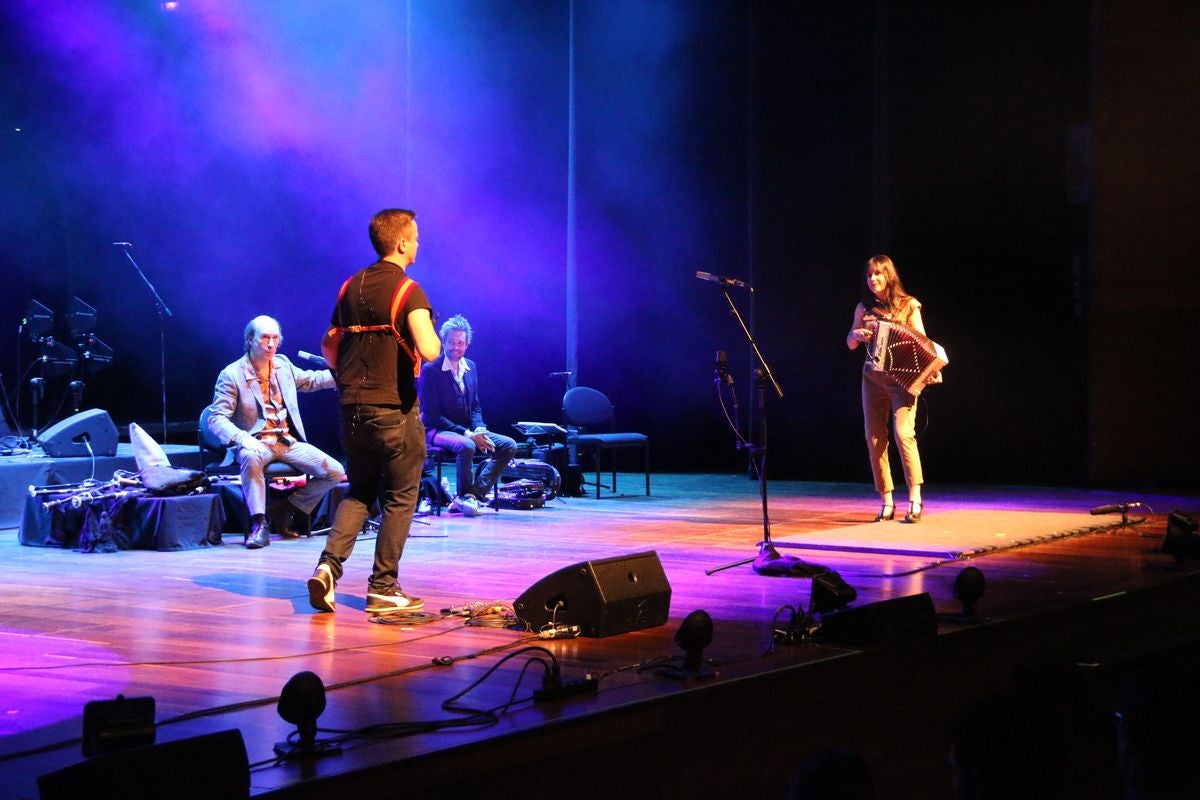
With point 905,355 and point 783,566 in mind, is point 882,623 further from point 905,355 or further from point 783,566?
point 905,355

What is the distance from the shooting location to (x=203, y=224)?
10477 mm

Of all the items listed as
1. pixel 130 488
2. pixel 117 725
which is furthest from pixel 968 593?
pixel 130 488

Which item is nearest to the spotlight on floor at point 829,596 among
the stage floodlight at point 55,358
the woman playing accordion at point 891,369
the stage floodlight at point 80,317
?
the woman playing accordion at point 891,369

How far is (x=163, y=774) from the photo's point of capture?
2469 millimetres

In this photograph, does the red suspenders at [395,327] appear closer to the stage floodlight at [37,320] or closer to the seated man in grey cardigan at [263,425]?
the seated man in grey cardigan at [263,425]

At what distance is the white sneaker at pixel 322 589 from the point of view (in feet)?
16.2

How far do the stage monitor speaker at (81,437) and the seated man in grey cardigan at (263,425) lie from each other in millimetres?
1268

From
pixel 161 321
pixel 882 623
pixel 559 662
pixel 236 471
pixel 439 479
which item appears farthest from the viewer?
pixel 161 321

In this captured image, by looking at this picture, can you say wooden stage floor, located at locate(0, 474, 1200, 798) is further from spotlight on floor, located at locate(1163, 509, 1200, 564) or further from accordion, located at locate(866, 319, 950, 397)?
accordion, located at locate(866, 319, 950, 397)

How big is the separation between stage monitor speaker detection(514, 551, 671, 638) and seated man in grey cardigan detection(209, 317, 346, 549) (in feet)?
10.5

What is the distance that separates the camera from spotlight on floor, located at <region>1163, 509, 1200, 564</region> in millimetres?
5867

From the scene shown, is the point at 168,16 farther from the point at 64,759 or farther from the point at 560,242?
the point at 64,759

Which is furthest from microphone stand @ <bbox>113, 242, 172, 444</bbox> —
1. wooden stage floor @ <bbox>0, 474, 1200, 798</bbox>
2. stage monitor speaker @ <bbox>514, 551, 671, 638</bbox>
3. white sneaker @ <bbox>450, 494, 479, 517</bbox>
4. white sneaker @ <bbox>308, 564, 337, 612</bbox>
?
stage monitor speaker @ <bbox>514, 551, 671, 638</bbox>

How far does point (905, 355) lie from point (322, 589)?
4.02 meters
